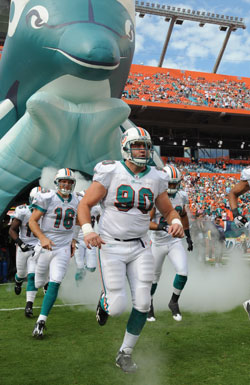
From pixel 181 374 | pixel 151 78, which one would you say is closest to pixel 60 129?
pixel 181 374

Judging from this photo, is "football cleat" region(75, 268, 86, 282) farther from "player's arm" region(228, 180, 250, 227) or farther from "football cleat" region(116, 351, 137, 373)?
"football cleat" region(116, 351, 137, 373)

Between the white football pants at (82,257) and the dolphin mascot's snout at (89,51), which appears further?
the white football pants at (82,257)

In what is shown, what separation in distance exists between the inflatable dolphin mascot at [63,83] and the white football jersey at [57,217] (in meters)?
2.74

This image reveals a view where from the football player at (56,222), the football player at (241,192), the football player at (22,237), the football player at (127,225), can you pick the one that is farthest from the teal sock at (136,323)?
the football player at (22,237)

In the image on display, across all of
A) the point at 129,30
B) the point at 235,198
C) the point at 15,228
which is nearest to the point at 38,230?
the point at 235,198

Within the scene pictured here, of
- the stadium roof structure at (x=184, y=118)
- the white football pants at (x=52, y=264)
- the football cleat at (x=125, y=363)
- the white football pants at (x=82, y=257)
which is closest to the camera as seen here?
the football cleat at (x=125, y=363)

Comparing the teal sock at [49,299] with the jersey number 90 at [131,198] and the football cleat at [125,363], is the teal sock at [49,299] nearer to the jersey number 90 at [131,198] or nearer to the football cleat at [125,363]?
the football cleat at [125,363]

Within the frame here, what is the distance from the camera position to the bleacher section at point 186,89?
89.3 feet

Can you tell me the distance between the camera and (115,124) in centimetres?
798

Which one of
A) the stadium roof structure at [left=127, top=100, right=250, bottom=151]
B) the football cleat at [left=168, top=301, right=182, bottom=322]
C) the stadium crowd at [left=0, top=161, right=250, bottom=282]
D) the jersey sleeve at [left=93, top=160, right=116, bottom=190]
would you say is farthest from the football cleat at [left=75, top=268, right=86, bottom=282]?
the stadium roof structure at [left=127, top=100, right=250, bottom=151]

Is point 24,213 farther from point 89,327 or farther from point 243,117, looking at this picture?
point 243,117

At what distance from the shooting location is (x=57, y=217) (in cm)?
521

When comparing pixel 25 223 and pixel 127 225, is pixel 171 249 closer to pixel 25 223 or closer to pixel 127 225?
pixel 127 225

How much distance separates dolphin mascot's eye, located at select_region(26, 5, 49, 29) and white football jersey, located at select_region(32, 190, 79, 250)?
3.80m
